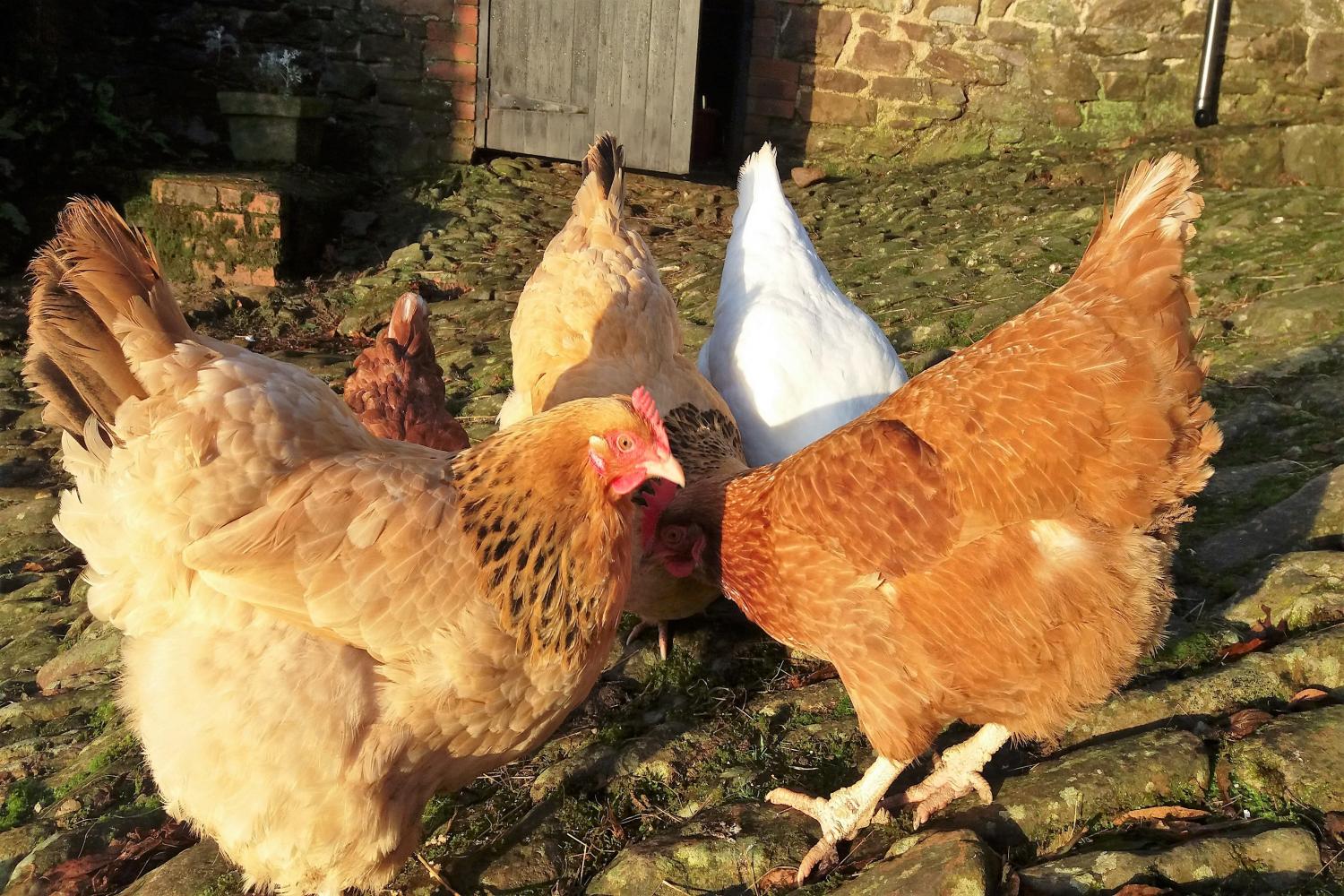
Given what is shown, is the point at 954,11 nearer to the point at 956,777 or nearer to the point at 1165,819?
the point at 956,777

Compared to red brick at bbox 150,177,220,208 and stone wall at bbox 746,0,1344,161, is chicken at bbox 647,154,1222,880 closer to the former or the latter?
red brick at bbox 150,177,220,208

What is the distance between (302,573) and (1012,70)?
8296 mm

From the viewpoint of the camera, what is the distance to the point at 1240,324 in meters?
4.47

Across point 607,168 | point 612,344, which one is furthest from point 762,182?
point 612,344

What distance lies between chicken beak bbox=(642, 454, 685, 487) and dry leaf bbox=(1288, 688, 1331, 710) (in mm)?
1597

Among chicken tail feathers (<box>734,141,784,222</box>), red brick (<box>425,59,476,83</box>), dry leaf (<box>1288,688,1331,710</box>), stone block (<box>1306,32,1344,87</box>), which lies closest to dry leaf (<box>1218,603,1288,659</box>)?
dry leaf (<box>1288,688,1331,710</box>)

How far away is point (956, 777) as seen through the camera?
243 cm

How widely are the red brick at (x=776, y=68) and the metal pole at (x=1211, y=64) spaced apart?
11.1 ft

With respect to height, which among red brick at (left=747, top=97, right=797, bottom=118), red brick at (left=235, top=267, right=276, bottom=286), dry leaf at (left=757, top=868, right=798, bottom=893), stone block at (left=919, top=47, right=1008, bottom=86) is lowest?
dry leaf at (left=757, top=868, right=798, bottom=893)

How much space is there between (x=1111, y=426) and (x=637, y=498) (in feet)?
4.32

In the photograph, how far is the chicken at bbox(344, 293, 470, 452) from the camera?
348 cm

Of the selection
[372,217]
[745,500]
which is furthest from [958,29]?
[745,500]

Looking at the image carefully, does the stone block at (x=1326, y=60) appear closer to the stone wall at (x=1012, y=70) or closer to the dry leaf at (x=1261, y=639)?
the stone wall at (x=1012, y=70)

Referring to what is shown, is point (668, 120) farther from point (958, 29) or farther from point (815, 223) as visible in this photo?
point (958, 29)
